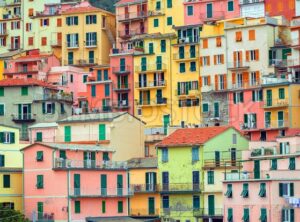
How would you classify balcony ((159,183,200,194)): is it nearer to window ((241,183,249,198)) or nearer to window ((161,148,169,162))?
window ((161,148,169,162))

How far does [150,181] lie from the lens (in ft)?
350

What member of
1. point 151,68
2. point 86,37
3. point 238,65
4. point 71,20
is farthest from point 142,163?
point 71,20

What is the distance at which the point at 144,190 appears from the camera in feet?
348

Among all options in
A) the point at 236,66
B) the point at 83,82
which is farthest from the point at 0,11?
the point at 236,66

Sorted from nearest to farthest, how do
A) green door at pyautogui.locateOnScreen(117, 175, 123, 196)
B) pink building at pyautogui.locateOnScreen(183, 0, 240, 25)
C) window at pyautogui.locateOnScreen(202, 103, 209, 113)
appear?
1. green door at pyautogui.locateOnScreen(117, 175, 123, 196)
2. window at pyautogui.locateOnScreen(202, 103, 209, 113)
3. pink building at pyautogui.locateOnScreen(183, 0, 240, 25)

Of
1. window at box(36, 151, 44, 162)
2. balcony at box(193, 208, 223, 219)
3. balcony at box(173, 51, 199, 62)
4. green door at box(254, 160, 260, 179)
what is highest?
balcony at box(173, 51, 199, 62)

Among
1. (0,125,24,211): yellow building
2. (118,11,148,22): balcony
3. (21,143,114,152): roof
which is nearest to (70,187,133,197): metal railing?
(21,143,114,152): roof

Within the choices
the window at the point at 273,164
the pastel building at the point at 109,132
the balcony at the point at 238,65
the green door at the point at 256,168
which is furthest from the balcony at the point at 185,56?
the window at the point at 273,164

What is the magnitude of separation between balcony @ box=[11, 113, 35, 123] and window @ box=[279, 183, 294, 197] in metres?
37.8

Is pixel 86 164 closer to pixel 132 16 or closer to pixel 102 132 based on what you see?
pixel 102 132

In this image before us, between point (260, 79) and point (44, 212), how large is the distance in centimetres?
2707

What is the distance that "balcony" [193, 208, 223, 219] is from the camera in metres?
101

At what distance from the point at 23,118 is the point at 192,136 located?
80.1 feet

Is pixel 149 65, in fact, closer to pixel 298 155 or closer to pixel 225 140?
pixel 225 140
